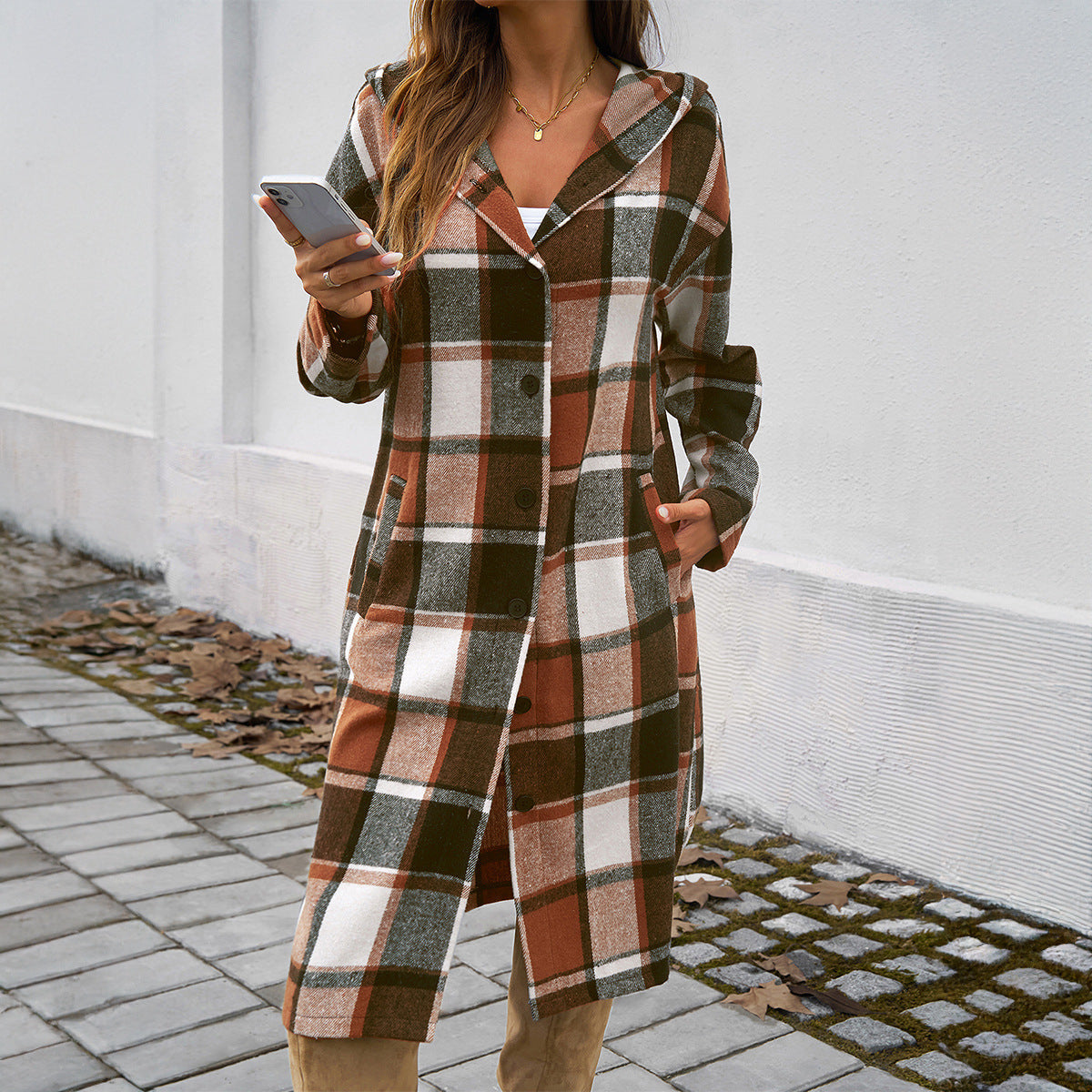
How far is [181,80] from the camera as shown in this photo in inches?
260

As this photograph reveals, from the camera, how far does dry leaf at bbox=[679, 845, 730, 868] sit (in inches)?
154

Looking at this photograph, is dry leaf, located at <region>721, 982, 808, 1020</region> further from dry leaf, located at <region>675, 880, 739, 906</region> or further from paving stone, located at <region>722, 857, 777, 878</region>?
paving stone, located at <region>722, 857, 777, 878</region>

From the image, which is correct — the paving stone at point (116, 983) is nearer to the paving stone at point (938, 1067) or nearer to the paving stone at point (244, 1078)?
the paving stone at point (244, 1078)

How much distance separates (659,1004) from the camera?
10.2 feet

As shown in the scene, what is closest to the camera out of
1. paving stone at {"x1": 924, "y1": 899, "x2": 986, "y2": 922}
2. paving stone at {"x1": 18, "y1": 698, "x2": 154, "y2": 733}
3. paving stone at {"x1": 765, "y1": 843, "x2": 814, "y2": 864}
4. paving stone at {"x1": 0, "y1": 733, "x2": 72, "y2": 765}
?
paving stone at {"x1": 924, "y1": 899, "x2": 986, "y2": 922}

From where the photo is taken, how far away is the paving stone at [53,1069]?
2637mm

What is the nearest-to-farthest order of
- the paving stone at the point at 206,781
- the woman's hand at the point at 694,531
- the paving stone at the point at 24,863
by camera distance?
the woman's hand at the point at 694,531 → the paving stone at the point at 24,863 → the paving stone at the point at 206,781

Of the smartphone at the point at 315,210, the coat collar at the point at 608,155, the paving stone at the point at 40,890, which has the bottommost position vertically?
the paving stone at the point at 40,890

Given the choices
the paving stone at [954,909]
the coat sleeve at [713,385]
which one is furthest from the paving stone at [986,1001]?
the coat sleeve at [713,385]

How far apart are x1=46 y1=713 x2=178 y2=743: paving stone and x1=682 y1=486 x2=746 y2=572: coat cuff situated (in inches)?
133

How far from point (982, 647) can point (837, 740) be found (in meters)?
0.57

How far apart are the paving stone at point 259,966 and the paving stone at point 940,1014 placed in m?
1.48

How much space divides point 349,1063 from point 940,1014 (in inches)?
71.3

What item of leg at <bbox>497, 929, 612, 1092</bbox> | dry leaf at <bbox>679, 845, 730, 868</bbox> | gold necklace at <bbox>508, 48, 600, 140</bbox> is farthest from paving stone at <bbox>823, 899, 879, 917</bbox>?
gold necklace at <bbox>508, 48, 600, 140</bbox>
